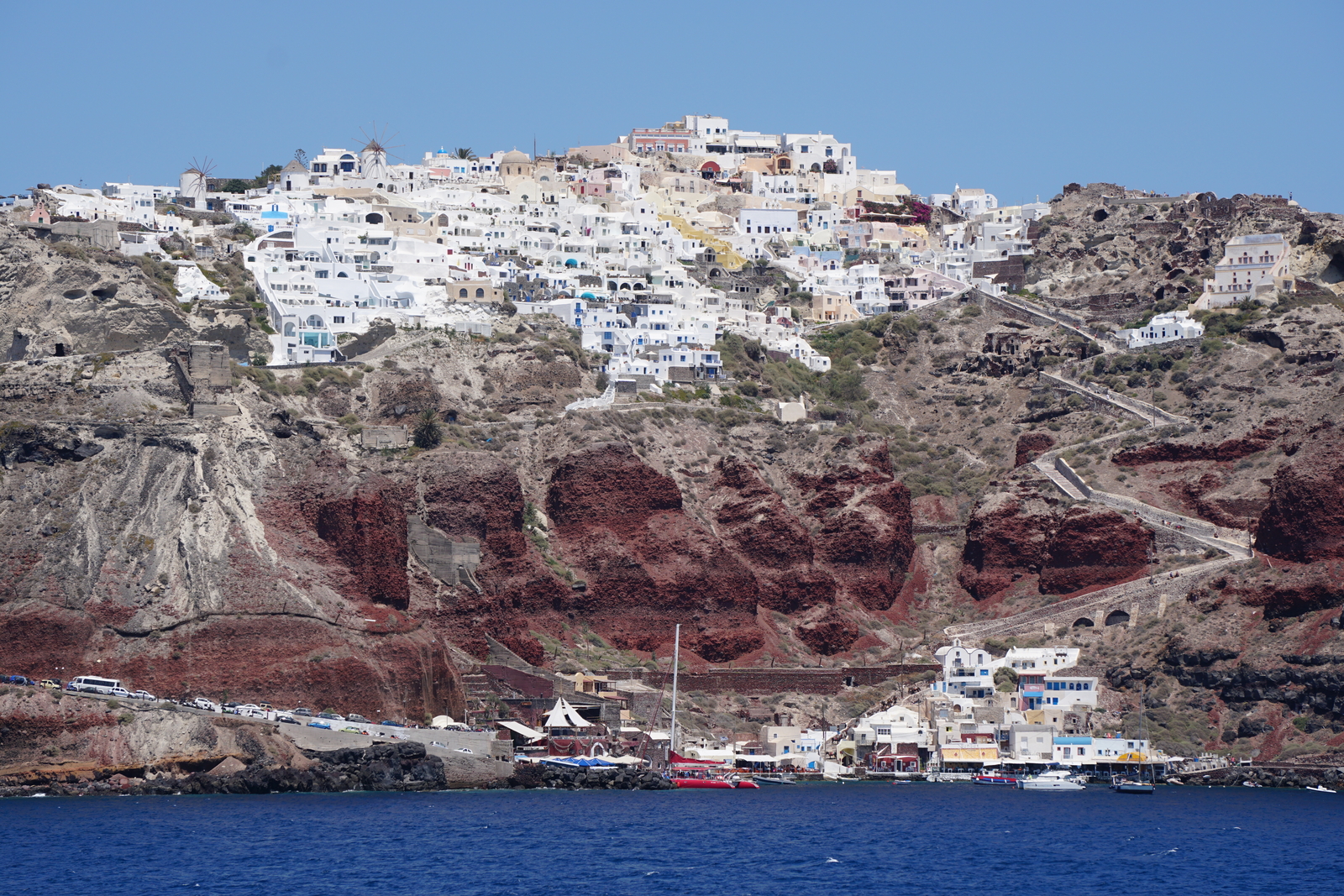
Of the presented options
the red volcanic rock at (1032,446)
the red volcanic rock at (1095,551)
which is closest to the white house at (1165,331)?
the red volcanic rock at (1032,446)

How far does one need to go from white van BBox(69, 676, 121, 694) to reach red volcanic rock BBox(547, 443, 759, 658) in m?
29.7

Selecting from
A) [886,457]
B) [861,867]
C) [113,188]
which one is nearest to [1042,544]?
[886,457]

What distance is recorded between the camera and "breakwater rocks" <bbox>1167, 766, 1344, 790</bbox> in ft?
405

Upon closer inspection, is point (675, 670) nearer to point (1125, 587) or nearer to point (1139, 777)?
point (1139, 777)

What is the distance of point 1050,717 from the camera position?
131 m

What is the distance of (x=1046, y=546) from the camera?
474 feet

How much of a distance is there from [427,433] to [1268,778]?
47.4 metres

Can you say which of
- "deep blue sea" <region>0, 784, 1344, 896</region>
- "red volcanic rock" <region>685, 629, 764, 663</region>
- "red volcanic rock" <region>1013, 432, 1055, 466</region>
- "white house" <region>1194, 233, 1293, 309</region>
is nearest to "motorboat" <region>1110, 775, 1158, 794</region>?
"deep blue sea" <region>0, 784, 1344, 896</region>

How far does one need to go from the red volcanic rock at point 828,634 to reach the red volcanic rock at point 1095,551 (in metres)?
12.7

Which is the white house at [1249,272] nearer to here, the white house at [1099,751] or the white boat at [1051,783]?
the white house at [1099,751]

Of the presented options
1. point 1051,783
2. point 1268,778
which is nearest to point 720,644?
point 1051,783

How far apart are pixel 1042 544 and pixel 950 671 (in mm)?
13424

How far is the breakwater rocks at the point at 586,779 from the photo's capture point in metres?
118

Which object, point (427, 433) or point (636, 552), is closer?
point (636, 552)
